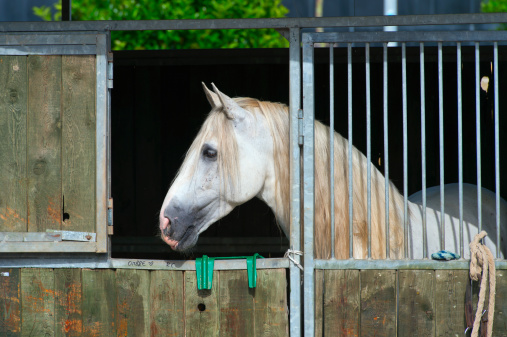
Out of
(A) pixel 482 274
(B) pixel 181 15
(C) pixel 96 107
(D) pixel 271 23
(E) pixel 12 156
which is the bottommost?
(A) pixel 482 274

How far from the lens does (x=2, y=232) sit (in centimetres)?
270

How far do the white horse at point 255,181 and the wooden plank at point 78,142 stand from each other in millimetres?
362

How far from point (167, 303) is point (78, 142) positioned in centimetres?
85

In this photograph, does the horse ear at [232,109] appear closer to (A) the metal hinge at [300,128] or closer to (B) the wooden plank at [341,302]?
(A) the metal hinge at [300,128]

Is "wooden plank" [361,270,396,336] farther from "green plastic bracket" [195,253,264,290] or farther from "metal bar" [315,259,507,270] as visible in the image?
"green plastic bracket" [195,253,264,290]

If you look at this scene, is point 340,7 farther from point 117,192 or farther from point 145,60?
point 117,192

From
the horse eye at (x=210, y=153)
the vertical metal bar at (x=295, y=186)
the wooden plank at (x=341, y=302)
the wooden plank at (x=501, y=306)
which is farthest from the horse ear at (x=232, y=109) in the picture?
the wooden plank at (x=501, y=306)

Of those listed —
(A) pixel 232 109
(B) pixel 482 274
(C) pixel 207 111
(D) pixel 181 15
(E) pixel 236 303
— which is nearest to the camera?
(B) pixel 482 274

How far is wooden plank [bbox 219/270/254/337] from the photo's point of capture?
2.70 m

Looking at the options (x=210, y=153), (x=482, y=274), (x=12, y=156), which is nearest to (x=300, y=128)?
(x=210, y=153)

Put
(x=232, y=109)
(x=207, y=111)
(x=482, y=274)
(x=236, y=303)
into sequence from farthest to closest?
(x=207, y=111) < (x=232, y=109) < (x=236, y=303) < (x=482, y=274)

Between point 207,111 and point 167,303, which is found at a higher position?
point 207,111

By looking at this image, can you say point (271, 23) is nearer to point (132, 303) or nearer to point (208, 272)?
point (208, 272)

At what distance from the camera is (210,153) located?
2783 millimetres
